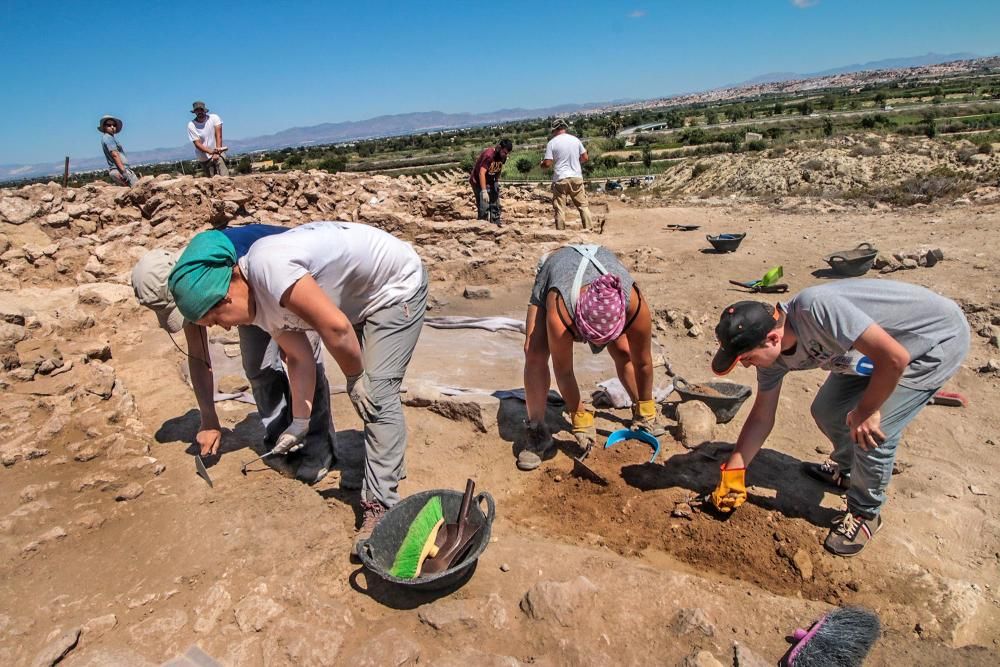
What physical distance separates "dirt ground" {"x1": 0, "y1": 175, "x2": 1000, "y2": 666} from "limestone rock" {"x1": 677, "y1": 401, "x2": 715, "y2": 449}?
78 millimetres

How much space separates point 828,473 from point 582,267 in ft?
5.48

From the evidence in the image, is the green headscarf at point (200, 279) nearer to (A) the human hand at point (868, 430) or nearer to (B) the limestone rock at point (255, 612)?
(B) the limestone rock at point (255, 612)

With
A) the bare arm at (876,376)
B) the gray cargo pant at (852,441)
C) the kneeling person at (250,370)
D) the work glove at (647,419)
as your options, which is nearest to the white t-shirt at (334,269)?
the kneeling person at (250,370)

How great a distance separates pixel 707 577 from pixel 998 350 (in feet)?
11.5

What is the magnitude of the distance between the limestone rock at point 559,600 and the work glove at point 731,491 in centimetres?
83

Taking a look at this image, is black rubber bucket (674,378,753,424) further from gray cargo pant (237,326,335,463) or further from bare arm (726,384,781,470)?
gray cargo pant (237,326,335,463)

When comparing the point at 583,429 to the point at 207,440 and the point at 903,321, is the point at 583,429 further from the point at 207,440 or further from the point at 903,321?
the point at 207,440

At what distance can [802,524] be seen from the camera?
104 inches

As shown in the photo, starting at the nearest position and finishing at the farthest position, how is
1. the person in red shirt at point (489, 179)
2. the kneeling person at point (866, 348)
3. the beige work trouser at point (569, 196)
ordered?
the kneeling person at point (866, 348), the beige work trouser at point (569, 196), the person in red shirt at point (489, 179)

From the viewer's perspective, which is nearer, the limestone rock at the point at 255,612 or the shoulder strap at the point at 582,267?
the limestone rock at the point at 255,612

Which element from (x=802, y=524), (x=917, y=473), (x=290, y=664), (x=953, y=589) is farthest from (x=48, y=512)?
(x=917, y=473)

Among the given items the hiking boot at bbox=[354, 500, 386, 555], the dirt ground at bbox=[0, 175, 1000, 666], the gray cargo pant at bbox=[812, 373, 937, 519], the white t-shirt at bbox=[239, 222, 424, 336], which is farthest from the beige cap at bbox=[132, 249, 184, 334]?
the gray cargo pant at bbox=[812, 373, 937, 519]

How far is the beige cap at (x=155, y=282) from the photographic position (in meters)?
2.37

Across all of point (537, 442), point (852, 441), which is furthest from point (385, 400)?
point (852, 441)
